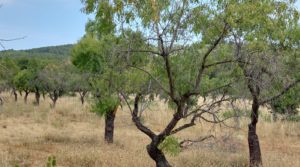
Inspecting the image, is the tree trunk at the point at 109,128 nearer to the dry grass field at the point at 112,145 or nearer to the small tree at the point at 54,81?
the dry grass field at the point at 112,145

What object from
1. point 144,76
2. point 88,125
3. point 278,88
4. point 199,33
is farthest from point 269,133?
point 199,33

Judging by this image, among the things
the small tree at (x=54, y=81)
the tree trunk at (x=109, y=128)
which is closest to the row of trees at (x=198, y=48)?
the tree trunk at (x=109, y=128)

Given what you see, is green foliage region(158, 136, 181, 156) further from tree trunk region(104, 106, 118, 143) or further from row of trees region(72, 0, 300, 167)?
tree trunk region(104, 106, 118, 143)

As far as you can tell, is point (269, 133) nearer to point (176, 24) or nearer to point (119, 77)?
point (119, 77)

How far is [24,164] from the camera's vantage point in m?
12.3

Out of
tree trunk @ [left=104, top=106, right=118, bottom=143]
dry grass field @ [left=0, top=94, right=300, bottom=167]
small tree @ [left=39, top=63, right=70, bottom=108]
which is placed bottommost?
dry grass field @ [left=0, top=94, right=300, bottom=167]

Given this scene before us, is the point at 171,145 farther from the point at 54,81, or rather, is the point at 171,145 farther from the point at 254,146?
the point at 54,81

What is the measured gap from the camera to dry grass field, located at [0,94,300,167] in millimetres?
12555

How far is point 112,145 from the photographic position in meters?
16.8

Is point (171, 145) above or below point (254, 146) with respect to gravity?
above

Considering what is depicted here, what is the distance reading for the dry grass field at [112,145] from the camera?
12555 mm

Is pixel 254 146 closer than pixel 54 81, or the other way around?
pixel 254 146

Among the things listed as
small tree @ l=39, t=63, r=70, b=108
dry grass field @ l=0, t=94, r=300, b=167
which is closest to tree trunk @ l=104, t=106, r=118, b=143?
dry grass field @ l=0, t=94, r=300, b=167

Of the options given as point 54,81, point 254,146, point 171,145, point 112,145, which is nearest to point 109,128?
point 112,145
